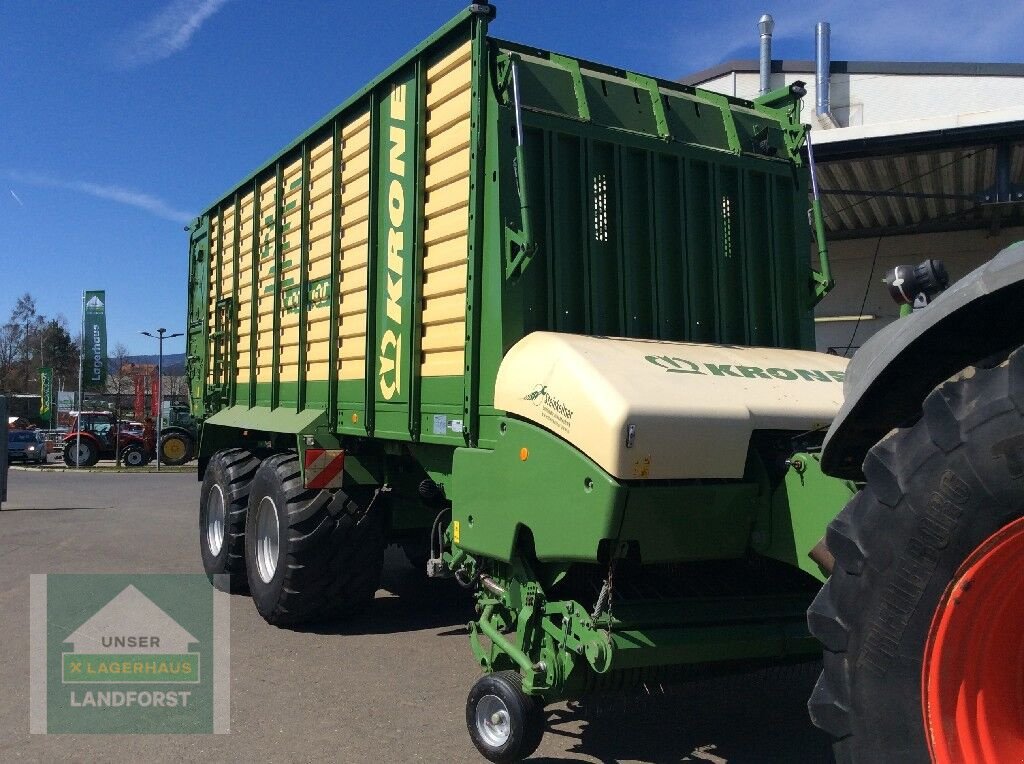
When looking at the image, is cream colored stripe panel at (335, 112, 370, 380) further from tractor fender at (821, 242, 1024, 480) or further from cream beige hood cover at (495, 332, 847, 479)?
tractor fender at (821, 242, 1024, 480)

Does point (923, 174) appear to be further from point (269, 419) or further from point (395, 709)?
point (395, 709)

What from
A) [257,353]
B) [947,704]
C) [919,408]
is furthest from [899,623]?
[257,353]

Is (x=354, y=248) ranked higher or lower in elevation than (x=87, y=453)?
higher

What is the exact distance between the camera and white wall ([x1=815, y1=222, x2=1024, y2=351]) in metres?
15.6

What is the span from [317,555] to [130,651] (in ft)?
4.17

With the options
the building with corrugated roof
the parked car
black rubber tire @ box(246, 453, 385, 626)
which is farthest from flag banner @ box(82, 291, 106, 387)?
black rubber tire @ box(246, 453, 385, 626)

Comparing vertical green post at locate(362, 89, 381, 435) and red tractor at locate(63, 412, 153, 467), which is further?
red tractor at locate(63, 412, 153, 467)

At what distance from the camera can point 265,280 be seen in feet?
25.4

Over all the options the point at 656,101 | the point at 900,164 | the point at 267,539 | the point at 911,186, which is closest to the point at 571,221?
the point at 656,101

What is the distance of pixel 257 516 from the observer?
22.8 ft

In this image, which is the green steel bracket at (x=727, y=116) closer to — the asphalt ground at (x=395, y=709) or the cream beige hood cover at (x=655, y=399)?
the cream beige hood cover at (x=655, y=399)

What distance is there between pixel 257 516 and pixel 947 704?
18.3 ft

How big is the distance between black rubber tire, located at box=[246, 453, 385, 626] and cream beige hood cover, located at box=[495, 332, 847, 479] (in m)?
2.58

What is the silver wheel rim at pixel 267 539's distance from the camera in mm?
6586
